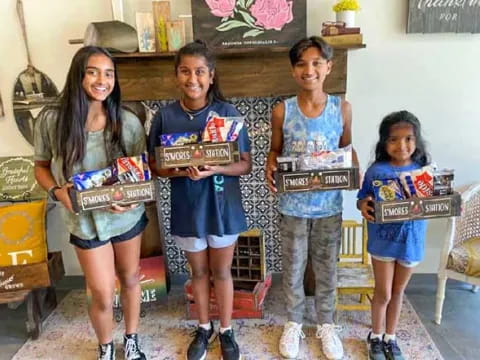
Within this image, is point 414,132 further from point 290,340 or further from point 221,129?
point 290,340

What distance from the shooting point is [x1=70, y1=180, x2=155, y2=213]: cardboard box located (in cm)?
149

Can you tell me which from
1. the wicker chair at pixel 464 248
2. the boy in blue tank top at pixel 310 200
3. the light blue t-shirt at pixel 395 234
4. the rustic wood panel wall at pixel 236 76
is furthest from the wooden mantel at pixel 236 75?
the wicker chair at pixel 464 248

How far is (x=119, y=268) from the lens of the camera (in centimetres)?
174

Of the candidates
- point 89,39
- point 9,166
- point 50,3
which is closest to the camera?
point 89,39

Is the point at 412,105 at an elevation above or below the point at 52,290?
above

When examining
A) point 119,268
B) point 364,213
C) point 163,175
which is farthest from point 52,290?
point 364,213

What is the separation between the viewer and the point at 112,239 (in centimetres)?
165

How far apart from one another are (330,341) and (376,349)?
19cm

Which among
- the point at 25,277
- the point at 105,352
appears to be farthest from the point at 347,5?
the point at 25,277

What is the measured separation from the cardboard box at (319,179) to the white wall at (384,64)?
2.56 feet

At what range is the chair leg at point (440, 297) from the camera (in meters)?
2.06

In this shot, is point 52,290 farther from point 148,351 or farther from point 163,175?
point 163,175

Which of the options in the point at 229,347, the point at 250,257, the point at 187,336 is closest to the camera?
the point at 229,347

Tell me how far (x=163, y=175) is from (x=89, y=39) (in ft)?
2.82
